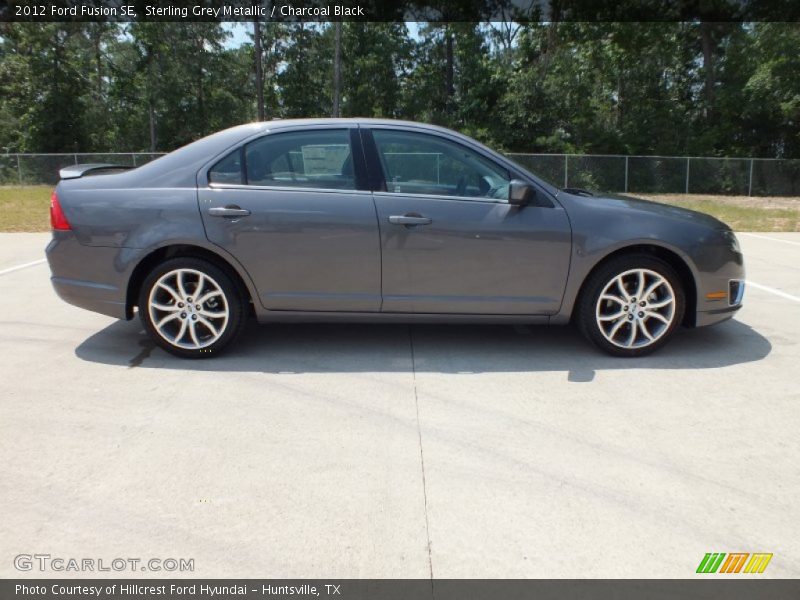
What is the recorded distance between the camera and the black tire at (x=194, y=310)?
4.67 meters

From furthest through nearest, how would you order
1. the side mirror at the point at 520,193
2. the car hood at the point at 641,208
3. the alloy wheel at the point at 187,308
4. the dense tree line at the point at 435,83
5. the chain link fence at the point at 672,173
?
the dense tree line at the point at 435,83
the chain link fence at the point at 672,173
the car hood at the point at 641,208
the alloy wheel at the point at 187,308
the side mirror at the point at 520,193

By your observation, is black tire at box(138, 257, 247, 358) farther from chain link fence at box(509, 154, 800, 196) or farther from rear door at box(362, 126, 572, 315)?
chain link fence at box(509, 154, 800, 196)

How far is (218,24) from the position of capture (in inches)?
1442

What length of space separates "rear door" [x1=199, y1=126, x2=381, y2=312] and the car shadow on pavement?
42 cm

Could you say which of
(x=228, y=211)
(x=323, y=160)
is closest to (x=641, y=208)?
(x=323, y=160)

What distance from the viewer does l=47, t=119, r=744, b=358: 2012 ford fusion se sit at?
15.2ft

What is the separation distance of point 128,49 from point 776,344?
38.9 m

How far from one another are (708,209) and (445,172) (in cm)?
1555

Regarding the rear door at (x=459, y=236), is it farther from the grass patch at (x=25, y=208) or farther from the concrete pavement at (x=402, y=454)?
the grass patch at (x=25, y=208)

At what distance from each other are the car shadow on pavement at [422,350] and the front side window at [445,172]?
1.18m

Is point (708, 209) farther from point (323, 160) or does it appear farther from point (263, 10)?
point (263, 10)

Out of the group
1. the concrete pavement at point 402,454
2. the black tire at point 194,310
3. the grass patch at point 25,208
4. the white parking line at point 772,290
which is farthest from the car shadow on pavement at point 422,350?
the grass patch at point 25,208

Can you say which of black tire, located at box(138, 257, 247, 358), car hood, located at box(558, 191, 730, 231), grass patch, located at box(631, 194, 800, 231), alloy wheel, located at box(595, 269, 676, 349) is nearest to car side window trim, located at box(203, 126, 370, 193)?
black tire, located at box(138, 257, 247, 358)

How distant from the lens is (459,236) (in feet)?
15.2
